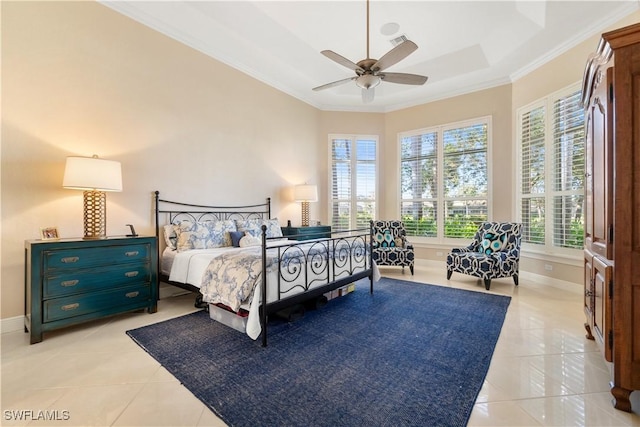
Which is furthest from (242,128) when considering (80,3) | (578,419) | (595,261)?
(578,419)

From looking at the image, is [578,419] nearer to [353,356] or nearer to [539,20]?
[353,356]

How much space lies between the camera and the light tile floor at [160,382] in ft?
5.20

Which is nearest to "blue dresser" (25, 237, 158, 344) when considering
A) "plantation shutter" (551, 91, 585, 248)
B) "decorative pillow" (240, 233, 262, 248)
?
"decorative pillow" (240, 233, 262, 248)

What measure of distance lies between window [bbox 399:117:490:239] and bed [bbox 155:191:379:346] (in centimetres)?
265

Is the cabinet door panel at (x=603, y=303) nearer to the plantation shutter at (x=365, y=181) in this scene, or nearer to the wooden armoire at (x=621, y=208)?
the wooden armoire at (x=621, y=208)

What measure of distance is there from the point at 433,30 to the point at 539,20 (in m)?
1.33

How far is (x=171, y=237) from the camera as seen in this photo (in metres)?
3.64

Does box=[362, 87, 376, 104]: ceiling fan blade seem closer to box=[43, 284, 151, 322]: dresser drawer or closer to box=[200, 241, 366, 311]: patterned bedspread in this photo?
box=[200, 241, 366, 311]: patterned bedspread

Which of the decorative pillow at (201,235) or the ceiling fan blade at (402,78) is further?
the decorative pillow at (201,235)

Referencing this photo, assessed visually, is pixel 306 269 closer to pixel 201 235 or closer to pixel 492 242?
pixel 201 235

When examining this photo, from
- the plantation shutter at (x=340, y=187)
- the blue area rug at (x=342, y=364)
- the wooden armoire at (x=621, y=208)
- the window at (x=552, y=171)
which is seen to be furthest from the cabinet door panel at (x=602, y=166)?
the plantation shutter at (x=340, y=187)

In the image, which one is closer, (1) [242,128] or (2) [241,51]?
(2) [241,51]

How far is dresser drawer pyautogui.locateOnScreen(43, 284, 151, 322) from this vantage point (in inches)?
99.7

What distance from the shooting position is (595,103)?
80.0 inches
